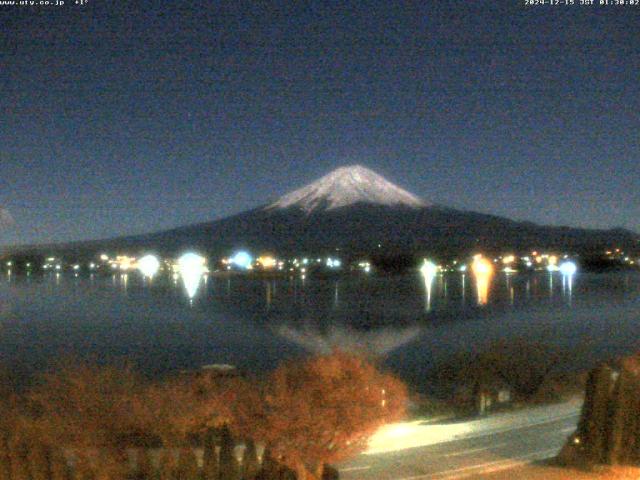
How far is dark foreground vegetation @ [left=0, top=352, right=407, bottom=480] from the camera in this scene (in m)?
6.84

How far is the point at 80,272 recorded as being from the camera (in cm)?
9162

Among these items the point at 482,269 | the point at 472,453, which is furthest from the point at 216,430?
the point at 482,269

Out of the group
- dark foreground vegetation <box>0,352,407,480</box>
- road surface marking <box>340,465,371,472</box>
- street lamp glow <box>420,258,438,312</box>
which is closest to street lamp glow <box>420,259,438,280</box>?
street lamp glow <box>420,258,438,312</box>

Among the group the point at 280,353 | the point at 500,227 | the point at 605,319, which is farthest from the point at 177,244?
the point at 280,353

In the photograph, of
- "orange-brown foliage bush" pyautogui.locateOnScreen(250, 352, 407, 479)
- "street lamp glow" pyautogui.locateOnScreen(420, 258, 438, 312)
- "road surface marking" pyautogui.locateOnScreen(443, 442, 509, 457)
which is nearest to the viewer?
"orange-brown foliage bush" pyautogui.locateOnScreen(250, 352, 407, 479)

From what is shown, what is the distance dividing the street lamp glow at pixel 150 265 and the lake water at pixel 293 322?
22.7 metres

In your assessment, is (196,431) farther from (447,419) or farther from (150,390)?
(447,419)

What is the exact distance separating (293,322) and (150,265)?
173 feet

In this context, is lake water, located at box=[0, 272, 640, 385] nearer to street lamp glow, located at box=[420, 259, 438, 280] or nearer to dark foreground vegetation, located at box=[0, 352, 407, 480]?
dark foreground vegetation, located at box=[0, 352, 407, 480]

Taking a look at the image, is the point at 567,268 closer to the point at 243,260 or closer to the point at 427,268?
the point at 427,268

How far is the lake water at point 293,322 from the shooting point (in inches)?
1073

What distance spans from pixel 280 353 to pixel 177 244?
63.6 meters

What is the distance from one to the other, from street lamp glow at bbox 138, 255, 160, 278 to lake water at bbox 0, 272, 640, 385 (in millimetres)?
22726

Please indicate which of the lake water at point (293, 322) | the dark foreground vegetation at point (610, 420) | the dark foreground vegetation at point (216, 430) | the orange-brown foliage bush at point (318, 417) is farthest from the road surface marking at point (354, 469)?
the lake water at point (293, 322)
